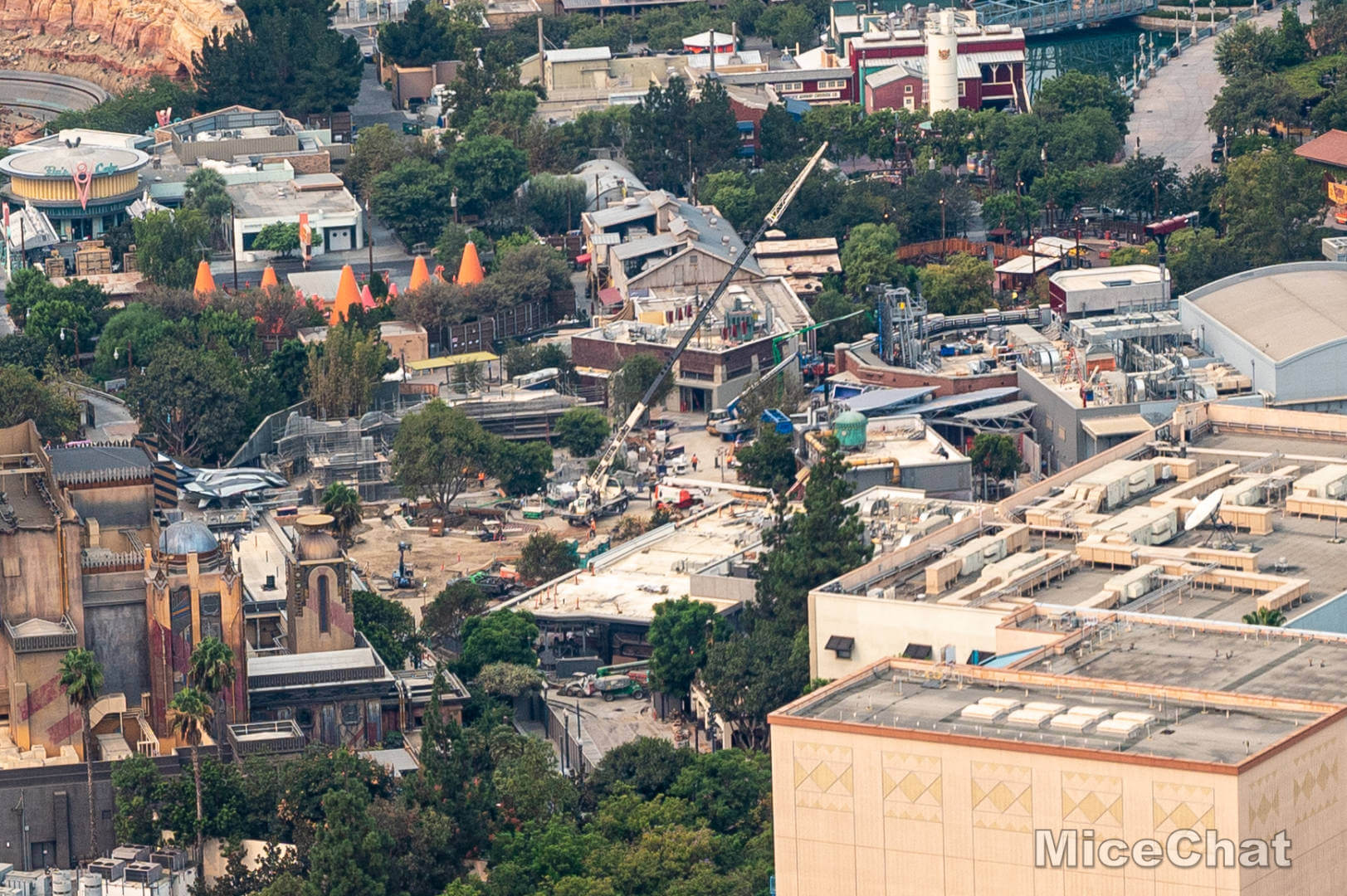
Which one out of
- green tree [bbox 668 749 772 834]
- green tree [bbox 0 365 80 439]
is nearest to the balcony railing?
green tree [bbox 668 749 772 834]

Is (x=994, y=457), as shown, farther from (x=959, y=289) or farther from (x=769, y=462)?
(x=959, y=289)

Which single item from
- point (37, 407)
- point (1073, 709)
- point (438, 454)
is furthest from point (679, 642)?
point (37, 407)

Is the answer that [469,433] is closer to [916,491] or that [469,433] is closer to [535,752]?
[916,491]

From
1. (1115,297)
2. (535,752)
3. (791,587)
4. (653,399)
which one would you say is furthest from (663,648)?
(1115,297)

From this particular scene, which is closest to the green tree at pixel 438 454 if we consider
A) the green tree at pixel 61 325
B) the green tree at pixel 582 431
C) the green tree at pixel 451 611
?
the green tree at pixel 582 431

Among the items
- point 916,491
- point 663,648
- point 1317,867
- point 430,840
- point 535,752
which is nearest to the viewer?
point 1317,867

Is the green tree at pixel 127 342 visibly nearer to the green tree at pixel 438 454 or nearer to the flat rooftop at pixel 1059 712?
the green tree at pixel 438 454
